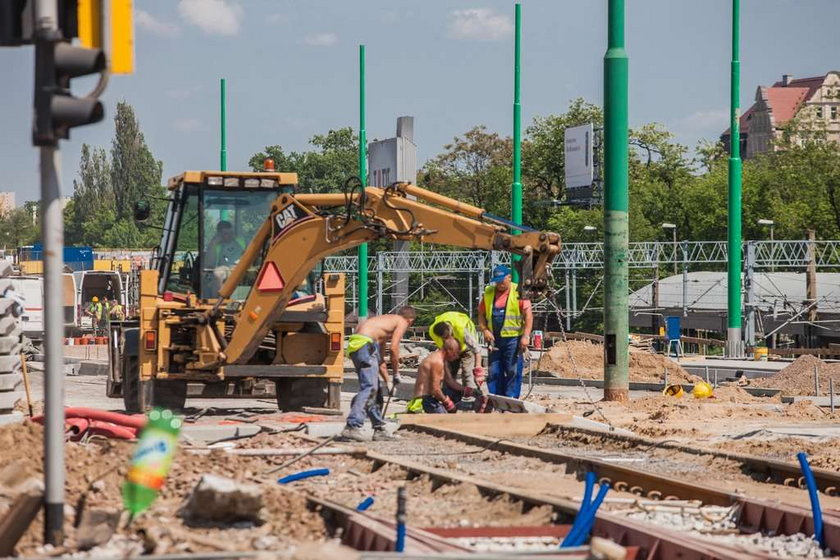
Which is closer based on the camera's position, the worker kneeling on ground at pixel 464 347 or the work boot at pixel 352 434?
the work boot at pixel 352 434

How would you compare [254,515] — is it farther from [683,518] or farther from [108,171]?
[108,171]

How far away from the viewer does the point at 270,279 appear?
1761cm

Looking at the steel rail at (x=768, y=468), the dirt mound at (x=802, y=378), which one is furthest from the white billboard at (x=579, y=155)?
the steel rail at (x=768, y=468)

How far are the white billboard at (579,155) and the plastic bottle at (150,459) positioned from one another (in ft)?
225

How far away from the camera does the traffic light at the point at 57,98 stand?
758 cm

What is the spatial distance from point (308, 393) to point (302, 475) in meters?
7.71

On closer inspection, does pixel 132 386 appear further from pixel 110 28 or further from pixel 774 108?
pixel 774 108

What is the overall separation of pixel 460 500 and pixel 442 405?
7.77 meters

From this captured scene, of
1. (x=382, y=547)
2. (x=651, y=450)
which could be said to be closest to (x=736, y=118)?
(x=651, y=450)

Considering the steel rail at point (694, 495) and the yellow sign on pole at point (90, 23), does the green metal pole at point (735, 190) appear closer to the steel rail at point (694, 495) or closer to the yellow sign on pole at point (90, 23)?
the steel rail at point (694, 495)

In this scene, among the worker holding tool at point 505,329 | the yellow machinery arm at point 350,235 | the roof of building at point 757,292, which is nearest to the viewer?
the yellow machinery arm at point 350,235

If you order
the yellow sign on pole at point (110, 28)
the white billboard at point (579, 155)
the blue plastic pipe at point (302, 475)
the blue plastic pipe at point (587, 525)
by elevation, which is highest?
the white billboard at point (579, 155)

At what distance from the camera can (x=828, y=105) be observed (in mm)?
148375

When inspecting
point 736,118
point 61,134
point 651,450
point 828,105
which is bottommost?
point 651,450
